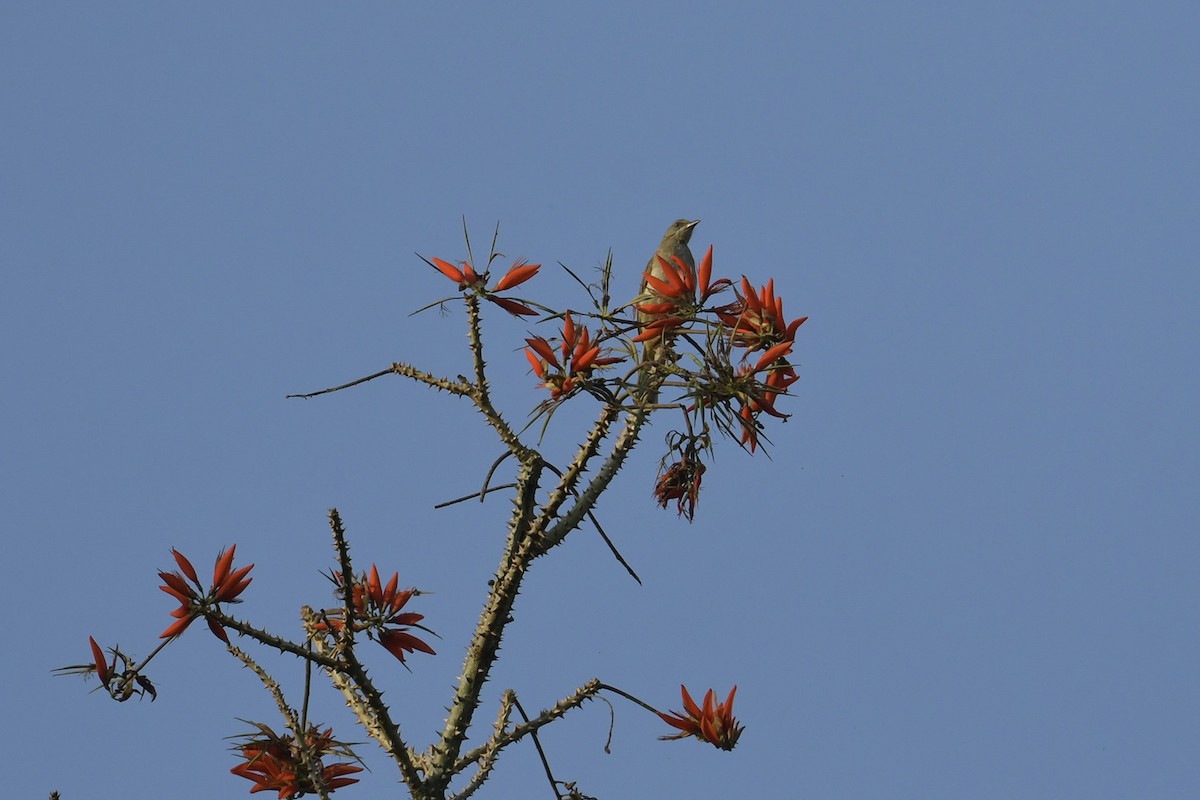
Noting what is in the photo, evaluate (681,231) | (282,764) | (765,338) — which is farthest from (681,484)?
(681,231)

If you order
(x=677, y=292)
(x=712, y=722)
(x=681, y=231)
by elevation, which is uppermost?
(x=681, y=231)

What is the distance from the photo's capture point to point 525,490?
478 cm

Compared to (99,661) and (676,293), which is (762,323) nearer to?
(676,293)

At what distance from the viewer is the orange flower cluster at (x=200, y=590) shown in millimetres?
4266

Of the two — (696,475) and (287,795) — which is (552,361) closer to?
(696,475)

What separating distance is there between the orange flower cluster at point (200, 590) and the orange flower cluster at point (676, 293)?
169cm

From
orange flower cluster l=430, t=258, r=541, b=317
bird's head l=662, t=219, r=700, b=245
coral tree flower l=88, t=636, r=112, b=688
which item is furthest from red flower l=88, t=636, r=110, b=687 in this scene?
bird's head l=662, t=219, r=700, b=245

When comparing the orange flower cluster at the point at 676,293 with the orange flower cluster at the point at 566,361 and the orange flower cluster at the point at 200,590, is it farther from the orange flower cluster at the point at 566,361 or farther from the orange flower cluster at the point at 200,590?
the orange flower cluster at the point at 200,590

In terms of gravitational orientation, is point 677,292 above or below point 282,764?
above

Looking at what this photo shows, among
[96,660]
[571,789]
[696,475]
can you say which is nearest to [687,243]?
[696,475]

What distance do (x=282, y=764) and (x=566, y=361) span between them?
1854 millimetres

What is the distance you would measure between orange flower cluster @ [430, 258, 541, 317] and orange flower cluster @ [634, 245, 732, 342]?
45 centimetres

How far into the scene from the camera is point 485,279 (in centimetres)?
465

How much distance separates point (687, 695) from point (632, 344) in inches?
55.9
